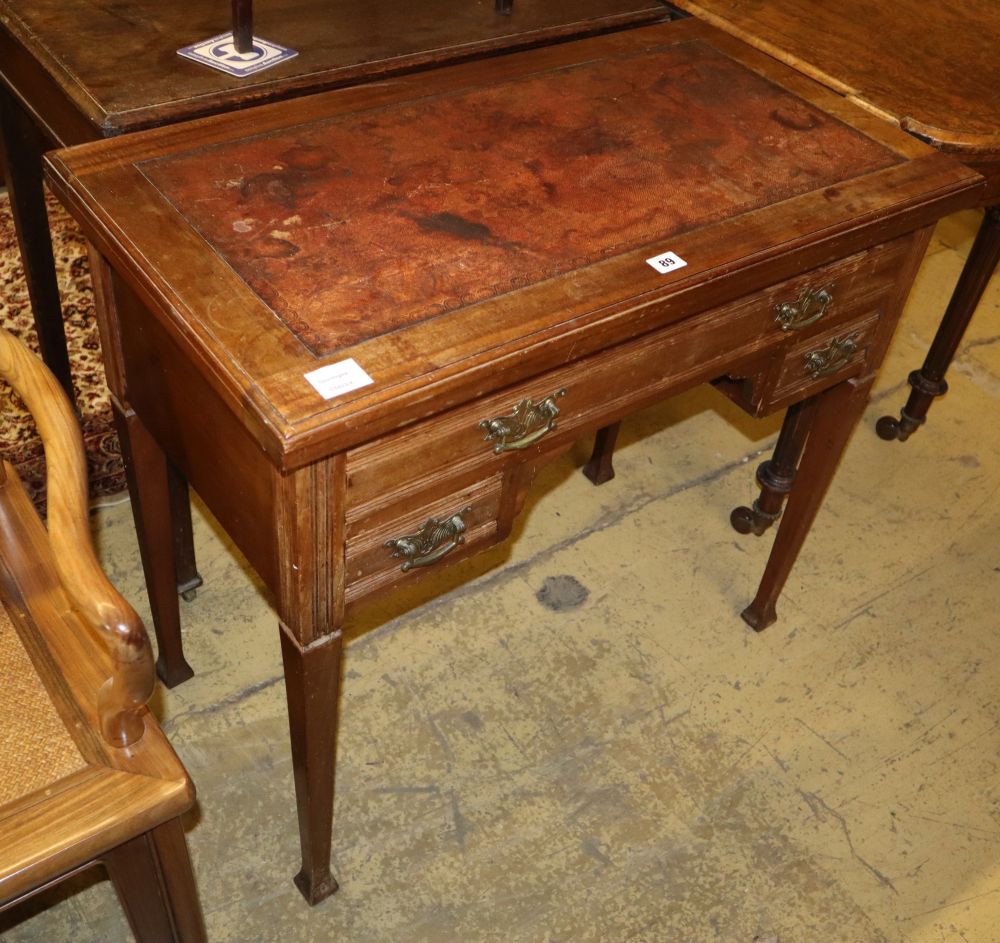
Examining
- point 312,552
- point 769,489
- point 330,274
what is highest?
point 330,274

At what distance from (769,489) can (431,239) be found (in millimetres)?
1228

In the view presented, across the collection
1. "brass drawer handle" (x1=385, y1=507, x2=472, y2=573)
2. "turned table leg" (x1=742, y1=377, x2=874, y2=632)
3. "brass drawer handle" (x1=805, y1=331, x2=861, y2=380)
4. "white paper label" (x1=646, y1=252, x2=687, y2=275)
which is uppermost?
"white paper label" (x1=646, y1=252, x2=687, y2=275)

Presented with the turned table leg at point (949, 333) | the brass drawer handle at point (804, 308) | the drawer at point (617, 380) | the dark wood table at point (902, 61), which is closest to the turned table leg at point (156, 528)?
the drawer at point (617, 380)

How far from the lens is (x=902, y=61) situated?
195 cm

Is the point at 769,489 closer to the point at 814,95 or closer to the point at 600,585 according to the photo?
the point at 600,585

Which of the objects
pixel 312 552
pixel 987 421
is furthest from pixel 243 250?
pixel 987 421

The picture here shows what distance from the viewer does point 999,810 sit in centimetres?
202

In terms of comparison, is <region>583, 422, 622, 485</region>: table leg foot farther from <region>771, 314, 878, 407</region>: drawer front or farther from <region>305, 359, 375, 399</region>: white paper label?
<region>305, 359, 375, 399</region>: white paper label

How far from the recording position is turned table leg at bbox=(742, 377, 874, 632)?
188cm

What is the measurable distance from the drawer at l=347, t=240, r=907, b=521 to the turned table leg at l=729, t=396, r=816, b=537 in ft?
1.52

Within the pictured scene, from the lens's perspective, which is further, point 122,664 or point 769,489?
point 769,489

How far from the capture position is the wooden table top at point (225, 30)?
153 centimetres

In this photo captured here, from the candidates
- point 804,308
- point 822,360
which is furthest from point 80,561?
point 822,360

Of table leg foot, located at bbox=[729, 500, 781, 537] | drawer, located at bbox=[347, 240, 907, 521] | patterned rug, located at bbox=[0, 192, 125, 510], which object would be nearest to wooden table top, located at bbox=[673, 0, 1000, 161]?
drawer, located at bbox=[347, 240, 907, 521]
